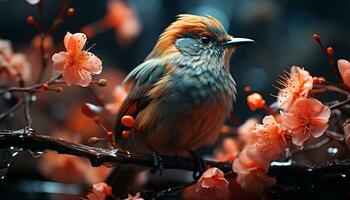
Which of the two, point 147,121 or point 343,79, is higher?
point 343,79

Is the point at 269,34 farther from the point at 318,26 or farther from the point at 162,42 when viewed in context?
the point at 162,42

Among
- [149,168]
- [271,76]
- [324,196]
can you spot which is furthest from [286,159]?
[271,76]

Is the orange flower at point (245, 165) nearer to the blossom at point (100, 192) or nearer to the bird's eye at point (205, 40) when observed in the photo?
the blossom at point (100, 192)

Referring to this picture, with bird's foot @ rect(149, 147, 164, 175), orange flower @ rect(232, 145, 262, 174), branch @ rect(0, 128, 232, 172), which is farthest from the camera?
bird's foot @ rect(149, 147, 164, 175)

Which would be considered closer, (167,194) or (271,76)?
(167,194)

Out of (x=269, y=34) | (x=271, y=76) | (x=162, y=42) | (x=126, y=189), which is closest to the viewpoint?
(x=126, y=189)

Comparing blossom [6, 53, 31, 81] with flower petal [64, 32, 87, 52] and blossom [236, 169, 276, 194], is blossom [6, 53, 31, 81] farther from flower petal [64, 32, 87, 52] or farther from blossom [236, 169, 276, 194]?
blossom [236, 169, 276, 194]

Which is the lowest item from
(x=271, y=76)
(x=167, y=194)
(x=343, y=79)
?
(x=271, y=76)

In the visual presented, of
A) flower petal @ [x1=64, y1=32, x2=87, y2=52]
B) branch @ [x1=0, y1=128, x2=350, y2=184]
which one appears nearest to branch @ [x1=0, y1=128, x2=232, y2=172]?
branch @ [x1=0, y1=128, x2=350, y2=184]
